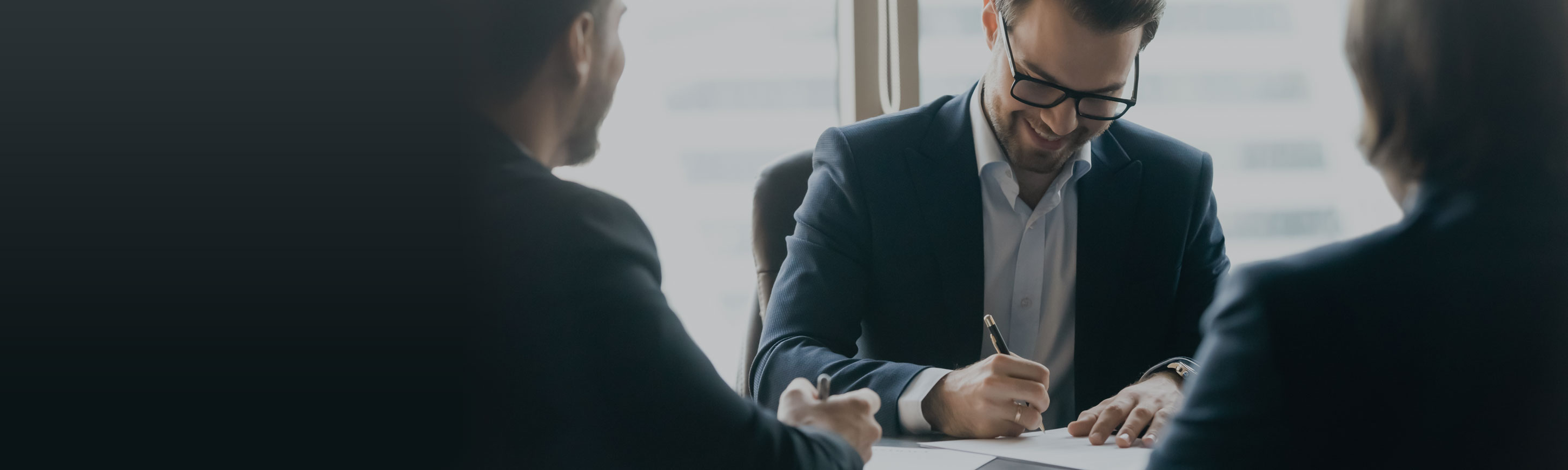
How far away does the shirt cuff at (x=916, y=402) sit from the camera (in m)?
1.28

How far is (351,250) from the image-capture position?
2.15 feet

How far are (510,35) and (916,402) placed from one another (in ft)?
2.52

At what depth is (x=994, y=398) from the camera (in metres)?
1.21

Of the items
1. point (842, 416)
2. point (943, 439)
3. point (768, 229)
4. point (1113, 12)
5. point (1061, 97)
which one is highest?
point (1113, 12)

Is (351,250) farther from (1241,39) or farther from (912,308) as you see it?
(1241,39)

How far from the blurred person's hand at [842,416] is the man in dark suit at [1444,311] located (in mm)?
354

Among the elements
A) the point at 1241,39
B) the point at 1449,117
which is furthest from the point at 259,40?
the point at 1241,39

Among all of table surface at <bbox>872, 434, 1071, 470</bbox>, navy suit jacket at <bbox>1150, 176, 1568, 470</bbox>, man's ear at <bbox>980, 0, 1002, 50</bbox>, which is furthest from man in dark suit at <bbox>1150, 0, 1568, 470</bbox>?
man's ear at <bbox>980, 0, 1002, 50</bbox>

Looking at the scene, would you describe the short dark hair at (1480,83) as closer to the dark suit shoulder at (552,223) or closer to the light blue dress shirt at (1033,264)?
the dark suit shoulder at (552,223)

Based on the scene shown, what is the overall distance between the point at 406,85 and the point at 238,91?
0.11 meters

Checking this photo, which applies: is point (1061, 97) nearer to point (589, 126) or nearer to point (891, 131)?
A: point (891, 131)

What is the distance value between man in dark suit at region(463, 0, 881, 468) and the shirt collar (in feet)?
3.25

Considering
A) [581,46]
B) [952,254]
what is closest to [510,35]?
[581,46]

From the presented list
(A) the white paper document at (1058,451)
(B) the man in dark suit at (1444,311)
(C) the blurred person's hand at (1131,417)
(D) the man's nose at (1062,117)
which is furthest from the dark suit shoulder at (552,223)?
(D) the man's nose at (1062,117)
